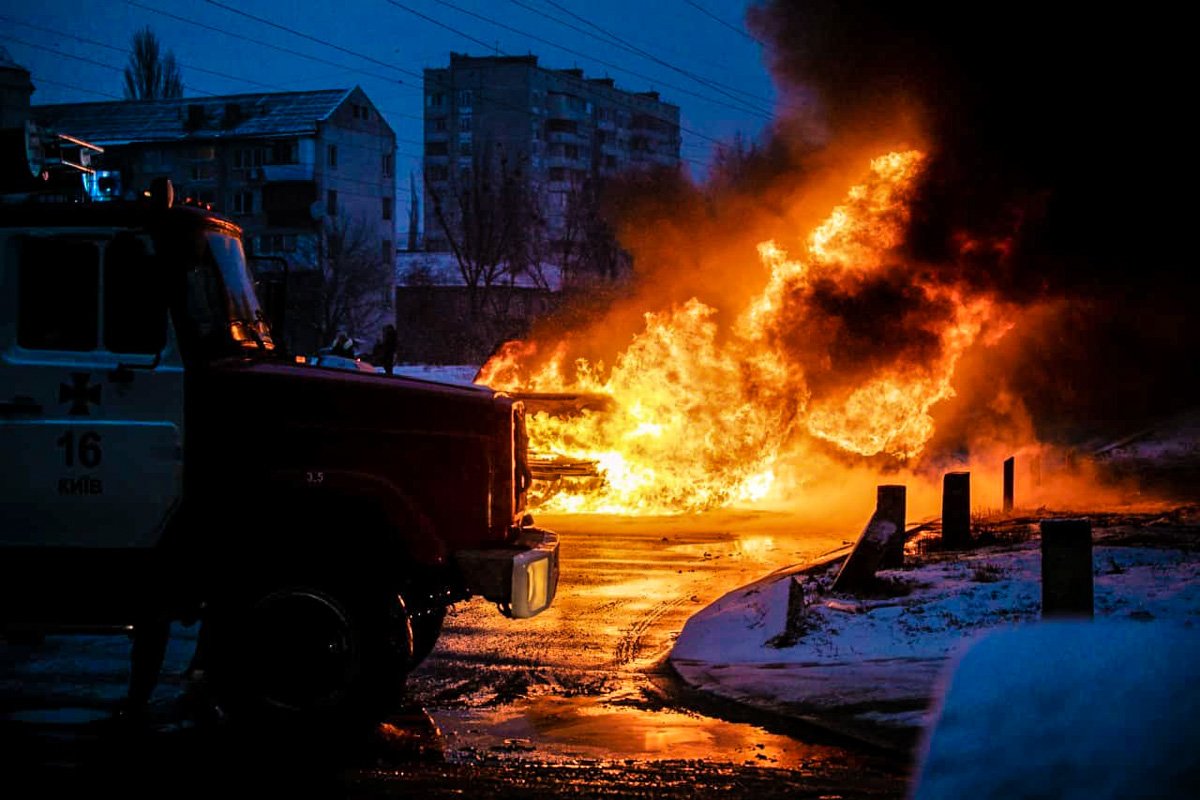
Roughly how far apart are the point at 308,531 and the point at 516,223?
55695 millimetres

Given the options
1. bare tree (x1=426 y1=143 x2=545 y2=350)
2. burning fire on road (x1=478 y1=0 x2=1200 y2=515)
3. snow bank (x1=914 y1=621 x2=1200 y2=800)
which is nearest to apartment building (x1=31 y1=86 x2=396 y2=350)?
bare tree (x1=426 y1=143 x2=545 y2=350)

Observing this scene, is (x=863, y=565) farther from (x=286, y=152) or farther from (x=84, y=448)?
(x=286, y=152)

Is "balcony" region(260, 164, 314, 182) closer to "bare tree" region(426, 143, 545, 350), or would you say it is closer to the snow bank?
"bare tree" region(426, 143, 545, 350)

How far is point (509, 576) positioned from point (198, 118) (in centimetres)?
6011

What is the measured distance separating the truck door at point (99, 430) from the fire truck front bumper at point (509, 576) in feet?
5.72

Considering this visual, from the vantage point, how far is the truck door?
7.61 meters

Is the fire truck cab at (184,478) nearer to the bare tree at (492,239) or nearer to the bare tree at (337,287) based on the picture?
the bare tree at (337,287)

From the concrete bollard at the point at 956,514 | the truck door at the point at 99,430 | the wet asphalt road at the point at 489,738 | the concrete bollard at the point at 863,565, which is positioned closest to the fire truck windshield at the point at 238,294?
the truck door at the point at 99,430

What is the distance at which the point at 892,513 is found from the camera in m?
12.3

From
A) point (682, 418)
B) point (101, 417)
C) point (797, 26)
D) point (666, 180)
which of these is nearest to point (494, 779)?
point (101, 417)

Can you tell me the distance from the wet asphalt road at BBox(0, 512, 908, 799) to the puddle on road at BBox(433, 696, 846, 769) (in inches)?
0.5

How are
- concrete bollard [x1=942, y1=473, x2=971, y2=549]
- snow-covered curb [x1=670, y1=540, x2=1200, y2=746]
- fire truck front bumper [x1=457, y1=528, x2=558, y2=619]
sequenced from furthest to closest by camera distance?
concrete bollard [x1=942, y1=473, x2=971, y2=549], snow-covered curb [x1=670, y1=540, x2=1200, y2=746], fire truck front bumper [x1=457, y1=528, x2=558, y2=619]

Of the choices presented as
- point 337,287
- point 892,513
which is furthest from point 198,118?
point 892,513

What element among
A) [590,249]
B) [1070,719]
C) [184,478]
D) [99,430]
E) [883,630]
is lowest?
[883,630]
